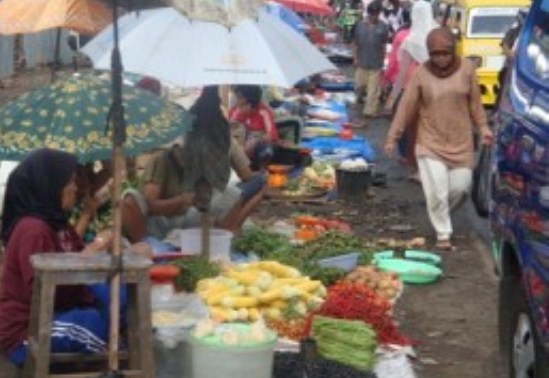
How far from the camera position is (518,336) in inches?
224

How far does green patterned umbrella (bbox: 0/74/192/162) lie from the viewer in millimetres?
6746

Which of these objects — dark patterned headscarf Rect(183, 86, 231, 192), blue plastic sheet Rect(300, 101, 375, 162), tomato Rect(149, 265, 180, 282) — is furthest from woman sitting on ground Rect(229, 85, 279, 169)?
tomato Rect(149, 265, 180, 282)

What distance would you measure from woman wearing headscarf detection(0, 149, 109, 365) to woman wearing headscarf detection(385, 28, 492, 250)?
4801 mm

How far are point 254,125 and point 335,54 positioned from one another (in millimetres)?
16476

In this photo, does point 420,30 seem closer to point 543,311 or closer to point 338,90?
point 338,90

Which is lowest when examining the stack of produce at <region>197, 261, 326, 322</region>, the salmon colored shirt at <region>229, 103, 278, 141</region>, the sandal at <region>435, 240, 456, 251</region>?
the sandal at <region>435, 240, 456, 251</region>

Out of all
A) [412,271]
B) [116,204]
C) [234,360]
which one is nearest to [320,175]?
[412,271]

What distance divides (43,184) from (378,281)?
10.6 ft

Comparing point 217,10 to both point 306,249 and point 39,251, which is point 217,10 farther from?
point 306,249

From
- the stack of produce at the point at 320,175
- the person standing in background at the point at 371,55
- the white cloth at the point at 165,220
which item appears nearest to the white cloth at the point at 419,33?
the stack of produce at the point at 320,175

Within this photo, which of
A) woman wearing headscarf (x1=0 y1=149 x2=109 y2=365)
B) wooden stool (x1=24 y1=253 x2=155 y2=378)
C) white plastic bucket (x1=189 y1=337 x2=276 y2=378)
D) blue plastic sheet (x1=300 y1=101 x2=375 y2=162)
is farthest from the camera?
blue plastic sheet (x1=300 y1=101 x2=375 y2=162)

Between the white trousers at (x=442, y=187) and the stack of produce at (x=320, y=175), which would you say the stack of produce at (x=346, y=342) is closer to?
the white trousers at (x=442, y=187)

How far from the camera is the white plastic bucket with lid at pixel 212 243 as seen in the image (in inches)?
329

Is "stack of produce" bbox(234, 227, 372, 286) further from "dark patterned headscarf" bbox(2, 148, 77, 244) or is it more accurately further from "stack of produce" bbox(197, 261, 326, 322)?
"dark patterned headscarf" bbox(2, 148, 77, 244)
